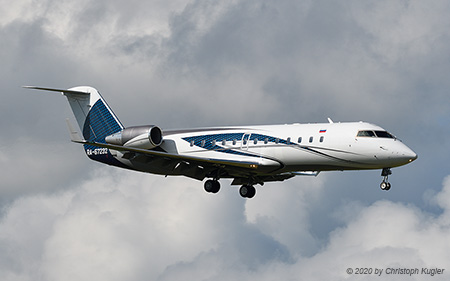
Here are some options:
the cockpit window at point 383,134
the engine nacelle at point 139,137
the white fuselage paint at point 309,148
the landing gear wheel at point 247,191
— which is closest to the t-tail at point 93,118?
the engine nacelle at point 139,137

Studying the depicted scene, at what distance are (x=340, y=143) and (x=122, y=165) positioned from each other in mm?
15237

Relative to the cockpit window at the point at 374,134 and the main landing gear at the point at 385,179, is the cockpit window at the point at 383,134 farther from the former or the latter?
the main landing gear at the point at 385,179

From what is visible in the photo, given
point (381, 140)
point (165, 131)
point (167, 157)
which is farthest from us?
point (165, 131)

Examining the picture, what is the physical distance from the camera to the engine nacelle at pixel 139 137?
2119 inches

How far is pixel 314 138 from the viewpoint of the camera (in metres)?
49.3

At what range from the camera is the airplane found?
48.4 meters

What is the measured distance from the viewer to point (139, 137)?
53875 mm

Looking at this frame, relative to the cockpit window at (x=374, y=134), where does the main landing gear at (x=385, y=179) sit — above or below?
below

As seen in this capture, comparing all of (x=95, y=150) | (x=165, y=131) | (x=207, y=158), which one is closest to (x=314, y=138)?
(x=207, y=158)

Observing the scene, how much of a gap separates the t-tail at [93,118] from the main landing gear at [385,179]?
57.6ft

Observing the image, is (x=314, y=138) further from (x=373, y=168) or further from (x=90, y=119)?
(x=90, y=119)

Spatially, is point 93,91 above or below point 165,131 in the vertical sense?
above

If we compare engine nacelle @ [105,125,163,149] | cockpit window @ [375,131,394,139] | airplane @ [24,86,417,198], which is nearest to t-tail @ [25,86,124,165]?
airplane @ [24,86,417,198]

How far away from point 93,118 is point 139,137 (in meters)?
5.37
